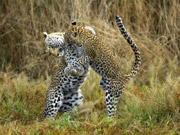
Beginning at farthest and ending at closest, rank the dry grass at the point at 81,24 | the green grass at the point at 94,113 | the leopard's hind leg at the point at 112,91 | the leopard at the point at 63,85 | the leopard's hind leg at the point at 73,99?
the dry grass at the point at 81,24 → the leopard's hind leg at the point at 73,99 → the leopard at the point at 63,85 → the leopard's hind leg at the point at 112,91 → the green grass at the point at 94,113

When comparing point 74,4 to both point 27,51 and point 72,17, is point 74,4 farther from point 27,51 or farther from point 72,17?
point 27,51

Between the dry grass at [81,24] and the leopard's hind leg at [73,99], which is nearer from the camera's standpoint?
the leopard's hind leg at [73,99]

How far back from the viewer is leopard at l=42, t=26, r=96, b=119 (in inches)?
240

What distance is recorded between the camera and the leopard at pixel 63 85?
240 inches

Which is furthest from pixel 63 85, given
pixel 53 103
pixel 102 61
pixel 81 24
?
pixel 81 24

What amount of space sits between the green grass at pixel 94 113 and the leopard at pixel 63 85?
26 centimetres

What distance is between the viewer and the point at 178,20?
822 cm

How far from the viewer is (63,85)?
6.25 meters

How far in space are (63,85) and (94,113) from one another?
74 cm

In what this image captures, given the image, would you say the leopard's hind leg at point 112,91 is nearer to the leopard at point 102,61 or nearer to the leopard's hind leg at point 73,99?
the leopard at point 102,61

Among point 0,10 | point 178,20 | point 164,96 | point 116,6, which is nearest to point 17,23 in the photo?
point 0,10

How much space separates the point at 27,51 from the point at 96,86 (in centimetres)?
203

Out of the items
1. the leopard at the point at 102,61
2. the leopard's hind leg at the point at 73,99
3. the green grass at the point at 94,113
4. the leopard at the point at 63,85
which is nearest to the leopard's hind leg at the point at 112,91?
the leopard at the point at 102,61

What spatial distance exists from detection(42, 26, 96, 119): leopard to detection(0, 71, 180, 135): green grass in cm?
26
